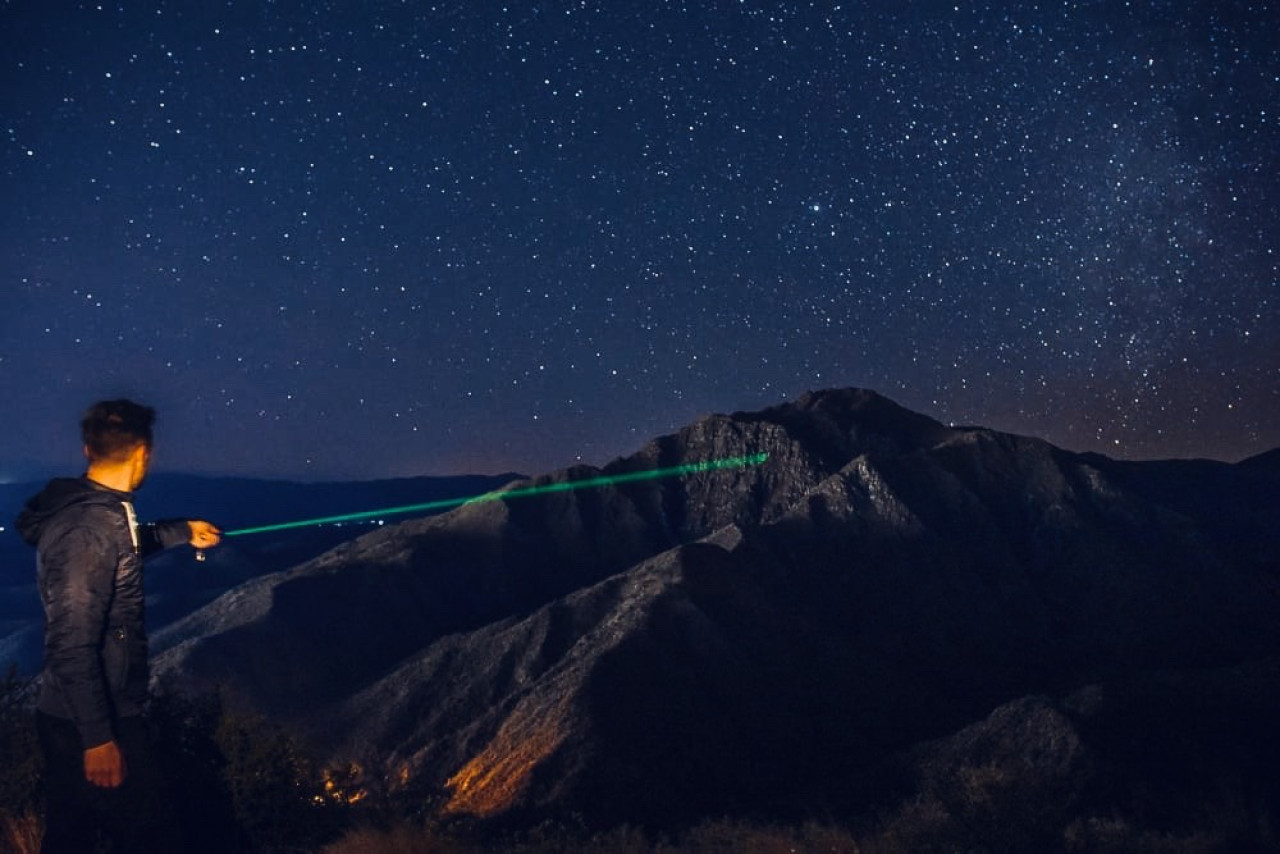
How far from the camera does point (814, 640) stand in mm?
36156

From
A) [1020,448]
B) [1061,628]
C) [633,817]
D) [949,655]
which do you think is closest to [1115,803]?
[633,817]

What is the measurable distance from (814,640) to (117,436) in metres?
34.3

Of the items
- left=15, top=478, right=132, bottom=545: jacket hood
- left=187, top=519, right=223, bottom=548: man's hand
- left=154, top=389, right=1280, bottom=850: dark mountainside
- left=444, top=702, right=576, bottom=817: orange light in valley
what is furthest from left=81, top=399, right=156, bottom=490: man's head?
left=444, top=702, right=576, bottom=817: orange light in valley

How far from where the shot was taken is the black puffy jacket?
406 cm

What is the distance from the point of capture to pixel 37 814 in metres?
7.14

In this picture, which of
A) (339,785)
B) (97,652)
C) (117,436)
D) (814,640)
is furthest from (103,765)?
(814,640)

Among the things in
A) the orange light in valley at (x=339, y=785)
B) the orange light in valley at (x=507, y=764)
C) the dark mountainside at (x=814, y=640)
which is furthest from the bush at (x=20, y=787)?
the orange light in valley at (x=507, y=764)

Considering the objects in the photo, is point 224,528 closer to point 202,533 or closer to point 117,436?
point 202,533

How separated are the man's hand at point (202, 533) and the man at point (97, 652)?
54 centimetres

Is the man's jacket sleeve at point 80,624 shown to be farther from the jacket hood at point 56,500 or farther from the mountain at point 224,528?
the mountain at point 224,528

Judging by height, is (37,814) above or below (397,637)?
above

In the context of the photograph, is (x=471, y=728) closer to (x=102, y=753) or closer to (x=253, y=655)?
(x=253, y=655)

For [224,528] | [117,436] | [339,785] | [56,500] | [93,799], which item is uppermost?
[224,528]

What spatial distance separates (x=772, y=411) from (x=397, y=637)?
108 feet
